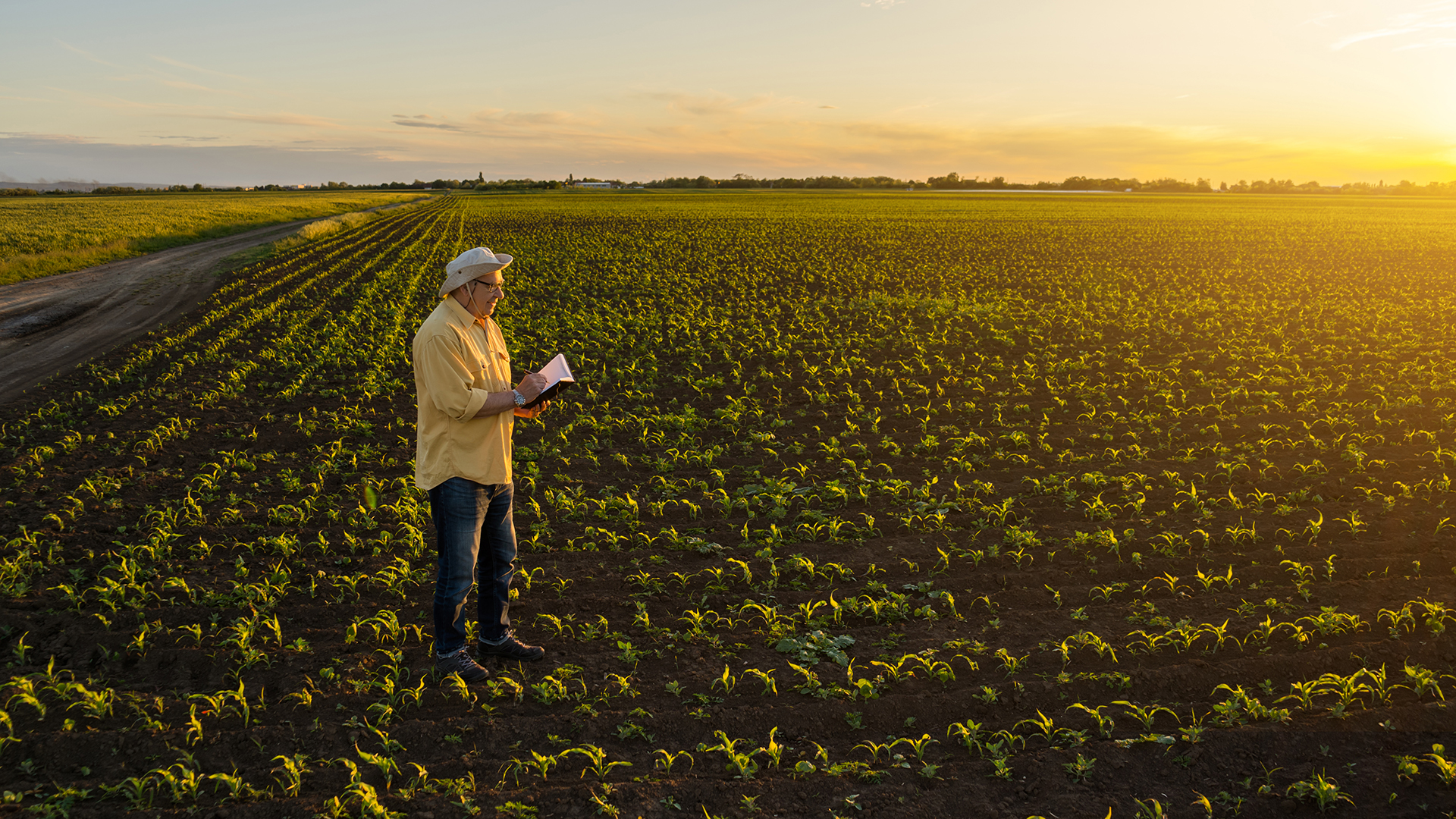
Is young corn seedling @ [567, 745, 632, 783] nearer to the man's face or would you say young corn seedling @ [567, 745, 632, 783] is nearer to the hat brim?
the man's face

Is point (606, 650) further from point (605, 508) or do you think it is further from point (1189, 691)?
point (1189, 691)

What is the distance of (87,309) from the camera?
1856cm

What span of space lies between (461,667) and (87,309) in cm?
2028

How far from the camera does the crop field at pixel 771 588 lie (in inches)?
158

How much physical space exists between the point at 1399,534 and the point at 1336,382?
635cm

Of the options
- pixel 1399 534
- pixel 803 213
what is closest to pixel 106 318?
pixel 1399 534

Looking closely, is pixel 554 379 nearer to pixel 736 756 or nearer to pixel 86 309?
pixel 736 756

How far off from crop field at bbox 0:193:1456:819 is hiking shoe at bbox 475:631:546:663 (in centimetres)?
10

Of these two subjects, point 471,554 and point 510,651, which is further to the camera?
point 510,651

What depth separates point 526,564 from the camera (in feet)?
21.0

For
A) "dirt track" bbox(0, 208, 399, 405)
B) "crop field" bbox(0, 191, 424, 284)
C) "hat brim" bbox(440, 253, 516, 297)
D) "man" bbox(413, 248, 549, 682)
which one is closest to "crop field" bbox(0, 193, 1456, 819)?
"man" bbox(413, 248, 549, 682)

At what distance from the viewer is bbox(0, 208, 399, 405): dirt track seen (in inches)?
535

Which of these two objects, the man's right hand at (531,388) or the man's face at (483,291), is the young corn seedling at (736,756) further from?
the man's face at (483,291)

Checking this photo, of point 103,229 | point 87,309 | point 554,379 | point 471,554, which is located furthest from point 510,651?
point 103,229
